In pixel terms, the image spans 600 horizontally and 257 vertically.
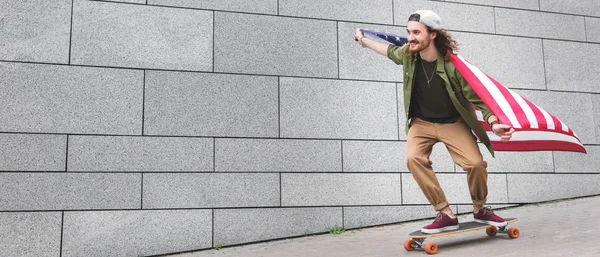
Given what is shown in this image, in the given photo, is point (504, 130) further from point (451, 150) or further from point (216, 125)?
point (216, 125)

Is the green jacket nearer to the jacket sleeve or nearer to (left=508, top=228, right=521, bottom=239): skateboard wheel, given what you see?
the jacket sleeve

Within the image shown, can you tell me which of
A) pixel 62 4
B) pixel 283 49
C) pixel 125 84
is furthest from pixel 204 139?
pixel 62 4

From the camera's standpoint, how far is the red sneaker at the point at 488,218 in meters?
5.17

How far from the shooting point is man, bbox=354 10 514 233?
4969 millimetres

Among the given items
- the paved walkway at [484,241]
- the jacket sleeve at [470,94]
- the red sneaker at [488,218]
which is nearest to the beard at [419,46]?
the jacket sleeve at [470,94]

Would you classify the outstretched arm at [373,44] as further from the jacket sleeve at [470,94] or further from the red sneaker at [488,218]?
the red sneaker at [488,218]

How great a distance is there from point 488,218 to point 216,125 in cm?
308

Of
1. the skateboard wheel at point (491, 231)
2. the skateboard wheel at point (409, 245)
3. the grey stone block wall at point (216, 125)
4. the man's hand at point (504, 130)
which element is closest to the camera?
the man's hand at point (504, 130)

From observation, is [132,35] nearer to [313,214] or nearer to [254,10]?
[254,10]

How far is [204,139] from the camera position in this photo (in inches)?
247

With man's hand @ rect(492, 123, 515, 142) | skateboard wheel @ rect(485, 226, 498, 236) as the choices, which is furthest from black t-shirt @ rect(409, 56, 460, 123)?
skateboard wheel @ rect(485, 226, 498, 236)

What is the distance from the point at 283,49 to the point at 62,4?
251 cm

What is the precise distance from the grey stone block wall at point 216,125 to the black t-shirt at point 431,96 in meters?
1.74

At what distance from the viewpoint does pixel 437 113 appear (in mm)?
5145
